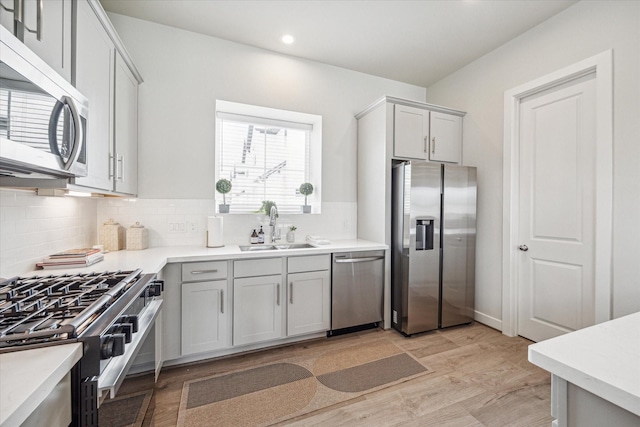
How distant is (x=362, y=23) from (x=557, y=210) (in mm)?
2449

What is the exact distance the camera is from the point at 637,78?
Answer: 2.02 m

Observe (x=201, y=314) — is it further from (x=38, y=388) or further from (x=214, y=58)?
(x=214, y=58)

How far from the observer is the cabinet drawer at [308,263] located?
254 centimetres

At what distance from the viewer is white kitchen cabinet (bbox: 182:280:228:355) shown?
2.21 m

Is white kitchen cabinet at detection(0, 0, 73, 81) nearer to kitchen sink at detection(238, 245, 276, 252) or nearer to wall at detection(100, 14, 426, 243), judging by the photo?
wall at detection(100, 14, 426, 243)

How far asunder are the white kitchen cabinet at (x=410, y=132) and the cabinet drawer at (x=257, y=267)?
1.68m

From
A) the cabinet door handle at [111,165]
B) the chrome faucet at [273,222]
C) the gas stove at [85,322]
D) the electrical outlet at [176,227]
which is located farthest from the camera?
the chrome faucet at [273,222]

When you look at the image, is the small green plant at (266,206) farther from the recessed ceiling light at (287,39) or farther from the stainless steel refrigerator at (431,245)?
the recessed ceiling light at (287,39)

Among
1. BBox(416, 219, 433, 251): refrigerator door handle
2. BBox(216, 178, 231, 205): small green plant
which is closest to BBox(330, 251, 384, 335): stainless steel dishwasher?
BBox(416, 219, 433, 251): refrigerator door handle

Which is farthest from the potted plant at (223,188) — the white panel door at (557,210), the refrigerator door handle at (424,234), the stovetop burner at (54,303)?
the white panel door at (557,210)

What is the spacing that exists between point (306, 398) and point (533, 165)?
9.30 feet

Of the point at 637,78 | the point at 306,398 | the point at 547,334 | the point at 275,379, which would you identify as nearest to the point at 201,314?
the point at 275,379

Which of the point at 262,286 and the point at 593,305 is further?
the point at 262,286

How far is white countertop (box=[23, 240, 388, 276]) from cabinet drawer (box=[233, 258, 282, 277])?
0.05 m
